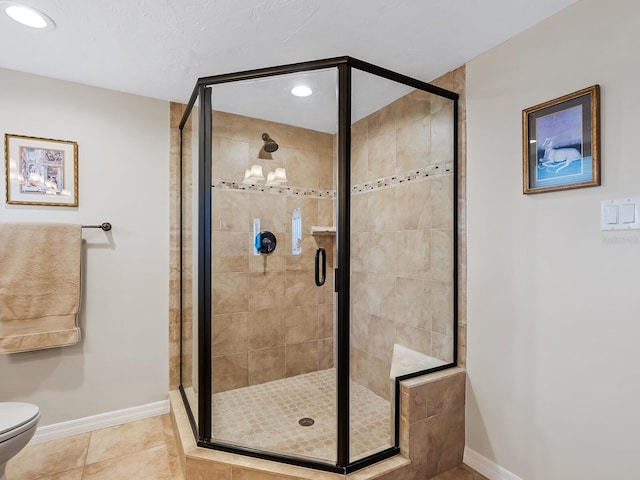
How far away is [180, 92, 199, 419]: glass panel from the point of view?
2.04 meters

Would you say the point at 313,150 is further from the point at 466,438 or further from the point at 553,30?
the point at 466,438

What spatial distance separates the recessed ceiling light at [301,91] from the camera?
188 centimetres

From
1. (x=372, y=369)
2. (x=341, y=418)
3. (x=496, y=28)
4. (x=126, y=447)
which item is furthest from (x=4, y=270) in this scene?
(x=496, y=28)

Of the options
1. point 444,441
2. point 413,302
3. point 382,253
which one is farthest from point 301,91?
point 444,441

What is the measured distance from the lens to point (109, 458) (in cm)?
199

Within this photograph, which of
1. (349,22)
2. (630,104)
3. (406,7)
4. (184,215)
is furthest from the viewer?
(184,215)

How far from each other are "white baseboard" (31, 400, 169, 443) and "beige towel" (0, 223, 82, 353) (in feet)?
1.77

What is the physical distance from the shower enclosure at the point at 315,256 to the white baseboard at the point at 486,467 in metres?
0.49

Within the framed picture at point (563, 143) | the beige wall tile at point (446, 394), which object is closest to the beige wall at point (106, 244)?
the beige wall tile at point (446, 394)

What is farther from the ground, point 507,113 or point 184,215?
point 507,113

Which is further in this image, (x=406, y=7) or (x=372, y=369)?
(x=372, y=369)

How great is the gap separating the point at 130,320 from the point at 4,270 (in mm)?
738

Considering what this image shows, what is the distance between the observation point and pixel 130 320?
2402mm

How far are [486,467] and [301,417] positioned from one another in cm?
102
